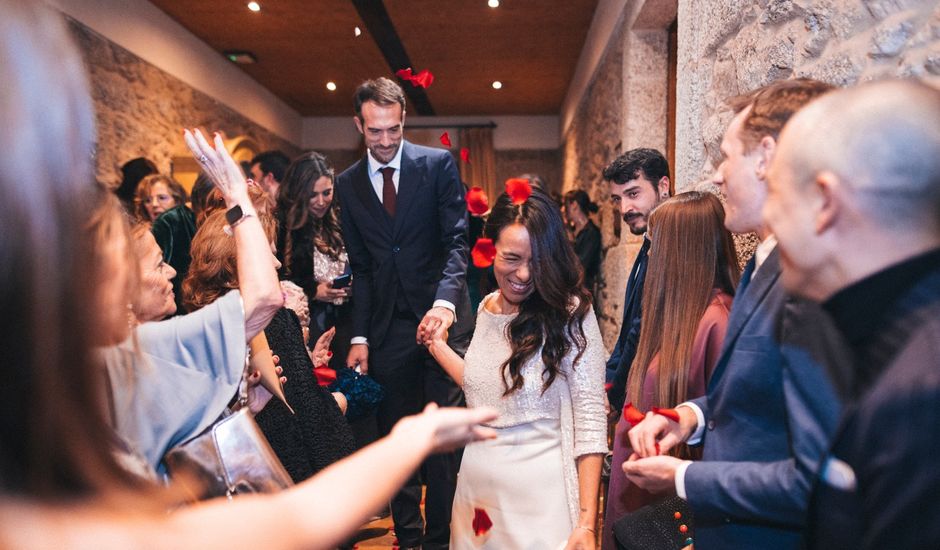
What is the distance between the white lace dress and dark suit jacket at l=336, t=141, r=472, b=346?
3.28 feet

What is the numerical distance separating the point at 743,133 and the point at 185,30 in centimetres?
660

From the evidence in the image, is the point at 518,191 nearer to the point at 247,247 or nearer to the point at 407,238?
the point at 247,247

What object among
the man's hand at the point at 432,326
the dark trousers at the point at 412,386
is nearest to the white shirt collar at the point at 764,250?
the man's hand at the point at 432,326

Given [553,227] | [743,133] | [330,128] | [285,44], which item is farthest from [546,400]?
[330,128]

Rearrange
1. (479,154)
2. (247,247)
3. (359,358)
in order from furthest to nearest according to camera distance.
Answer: (479,154), (359,358), (247,247)

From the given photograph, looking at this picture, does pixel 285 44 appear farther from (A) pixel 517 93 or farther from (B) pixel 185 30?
(A) pixel 517 93

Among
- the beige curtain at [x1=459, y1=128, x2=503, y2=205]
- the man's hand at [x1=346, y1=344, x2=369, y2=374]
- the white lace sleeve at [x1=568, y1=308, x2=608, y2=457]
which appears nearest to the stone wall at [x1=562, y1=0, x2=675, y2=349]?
the man's hand at [x1=346, y1=344, x2=369, y2=374]

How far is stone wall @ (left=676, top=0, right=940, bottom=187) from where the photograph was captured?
1.15 m

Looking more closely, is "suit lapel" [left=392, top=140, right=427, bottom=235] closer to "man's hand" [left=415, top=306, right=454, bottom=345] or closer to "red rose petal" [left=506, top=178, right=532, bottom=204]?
"man's hand" [left=415, top=306, right=454, bottom=345]

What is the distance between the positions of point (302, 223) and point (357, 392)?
1089 millimetres

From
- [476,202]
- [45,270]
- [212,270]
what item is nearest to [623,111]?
[476,202]

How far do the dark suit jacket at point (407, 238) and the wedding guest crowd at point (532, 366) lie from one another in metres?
0.39

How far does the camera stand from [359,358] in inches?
112

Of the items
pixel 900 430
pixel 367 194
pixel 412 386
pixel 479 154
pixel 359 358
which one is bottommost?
pixel 412 386
